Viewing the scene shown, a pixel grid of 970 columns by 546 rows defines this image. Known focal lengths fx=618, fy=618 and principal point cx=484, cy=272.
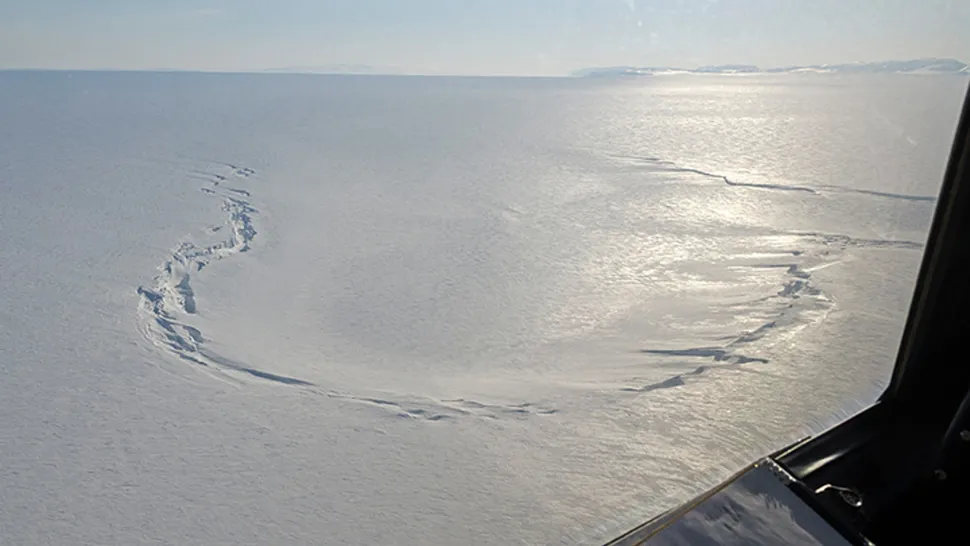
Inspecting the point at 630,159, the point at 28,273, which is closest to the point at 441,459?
the point at 28,273

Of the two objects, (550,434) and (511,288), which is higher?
(511,288)

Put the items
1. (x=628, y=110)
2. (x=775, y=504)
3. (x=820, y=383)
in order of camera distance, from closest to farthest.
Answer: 1. (x=775, y=504)
2. (x=820, y=383)
3. (x=628, y=110)

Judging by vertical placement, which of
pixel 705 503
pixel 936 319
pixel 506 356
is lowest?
pixel 506 356

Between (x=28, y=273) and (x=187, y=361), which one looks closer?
(x=187, y=361)

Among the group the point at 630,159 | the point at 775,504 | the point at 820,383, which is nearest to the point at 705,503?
the point at 775,504

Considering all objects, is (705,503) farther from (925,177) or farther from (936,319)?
(925,177)

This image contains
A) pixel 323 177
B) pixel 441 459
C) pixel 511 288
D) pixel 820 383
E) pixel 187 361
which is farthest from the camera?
pixel 323 177
